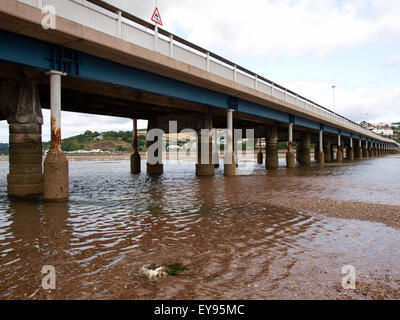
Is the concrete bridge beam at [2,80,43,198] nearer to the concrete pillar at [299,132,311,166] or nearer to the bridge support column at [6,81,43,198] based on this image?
the bridge support column at [6,81,43,198]

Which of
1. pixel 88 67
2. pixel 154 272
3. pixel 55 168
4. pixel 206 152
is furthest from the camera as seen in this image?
pixel 206 152

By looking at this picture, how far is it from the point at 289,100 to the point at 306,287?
27893mm

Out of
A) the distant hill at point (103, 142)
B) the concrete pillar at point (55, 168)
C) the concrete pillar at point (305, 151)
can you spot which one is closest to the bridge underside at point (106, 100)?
the concrete pillar at point (55, 168)

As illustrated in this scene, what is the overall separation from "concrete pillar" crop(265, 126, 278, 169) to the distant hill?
98957mm

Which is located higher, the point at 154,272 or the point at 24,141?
the point at 24,141

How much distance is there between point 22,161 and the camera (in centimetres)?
1252

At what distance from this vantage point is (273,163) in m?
34.9

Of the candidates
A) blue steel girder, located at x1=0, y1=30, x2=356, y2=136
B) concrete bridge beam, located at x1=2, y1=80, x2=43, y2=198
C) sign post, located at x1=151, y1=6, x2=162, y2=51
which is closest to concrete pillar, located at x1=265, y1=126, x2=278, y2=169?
blue steel girder, located at x1=0, y1=30, x2=356, y2=136

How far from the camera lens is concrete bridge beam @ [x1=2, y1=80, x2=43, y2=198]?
12.5 meters

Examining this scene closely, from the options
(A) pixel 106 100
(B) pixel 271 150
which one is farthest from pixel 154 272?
(B) pixel 271 150

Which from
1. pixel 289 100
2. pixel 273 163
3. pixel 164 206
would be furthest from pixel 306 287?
pixel 273 163

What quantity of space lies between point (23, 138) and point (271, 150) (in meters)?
28.0

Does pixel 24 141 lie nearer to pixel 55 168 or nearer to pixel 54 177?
pixel 55 168
